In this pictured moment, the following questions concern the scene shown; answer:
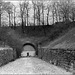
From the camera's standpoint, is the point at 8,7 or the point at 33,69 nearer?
the point at 33,69

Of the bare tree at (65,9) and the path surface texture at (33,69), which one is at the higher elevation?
the bare tree at (65,9)

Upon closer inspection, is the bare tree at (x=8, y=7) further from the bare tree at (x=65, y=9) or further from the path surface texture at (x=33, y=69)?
the path surface texture at (x=33, y=69)

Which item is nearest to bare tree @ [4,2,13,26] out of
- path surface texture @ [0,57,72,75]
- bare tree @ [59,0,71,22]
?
bare tree @ [59,0,71,22]

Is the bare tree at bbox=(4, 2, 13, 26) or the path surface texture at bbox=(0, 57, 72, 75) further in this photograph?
the bare tree at bbox=(4, 2, 13, 26)

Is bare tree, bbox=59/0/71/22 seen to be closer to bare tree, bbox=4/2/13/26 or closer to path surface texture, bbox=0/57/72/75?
bare tree, bbox=4/2/13/26

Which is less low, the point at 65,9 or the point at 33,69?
the point at 65,9

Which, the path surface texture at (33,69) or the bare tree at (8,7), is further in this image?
the bare tree at (8,7)

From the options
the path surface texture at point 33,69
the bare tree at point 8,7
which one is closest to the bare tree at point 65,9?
the bare tree at point 8,7

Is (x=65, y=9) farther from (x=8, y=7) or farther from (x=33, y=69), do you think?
(x=33, y=69)

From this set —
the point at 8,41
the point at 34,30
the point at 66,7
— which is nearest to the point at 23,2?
the point at 34,30

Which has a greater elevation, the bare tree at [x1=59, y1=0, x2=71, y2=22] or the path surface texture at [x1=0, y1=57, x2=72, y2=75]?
the bare tree at [x1=59, y1=0, x2=71, y2=22]

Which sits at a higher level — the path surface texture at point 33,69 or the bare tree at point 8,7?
the bare tree at point 8,7

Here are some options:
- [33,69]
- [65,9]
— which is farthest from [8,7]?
[33,69]

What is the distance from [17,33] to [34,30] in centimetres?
474
